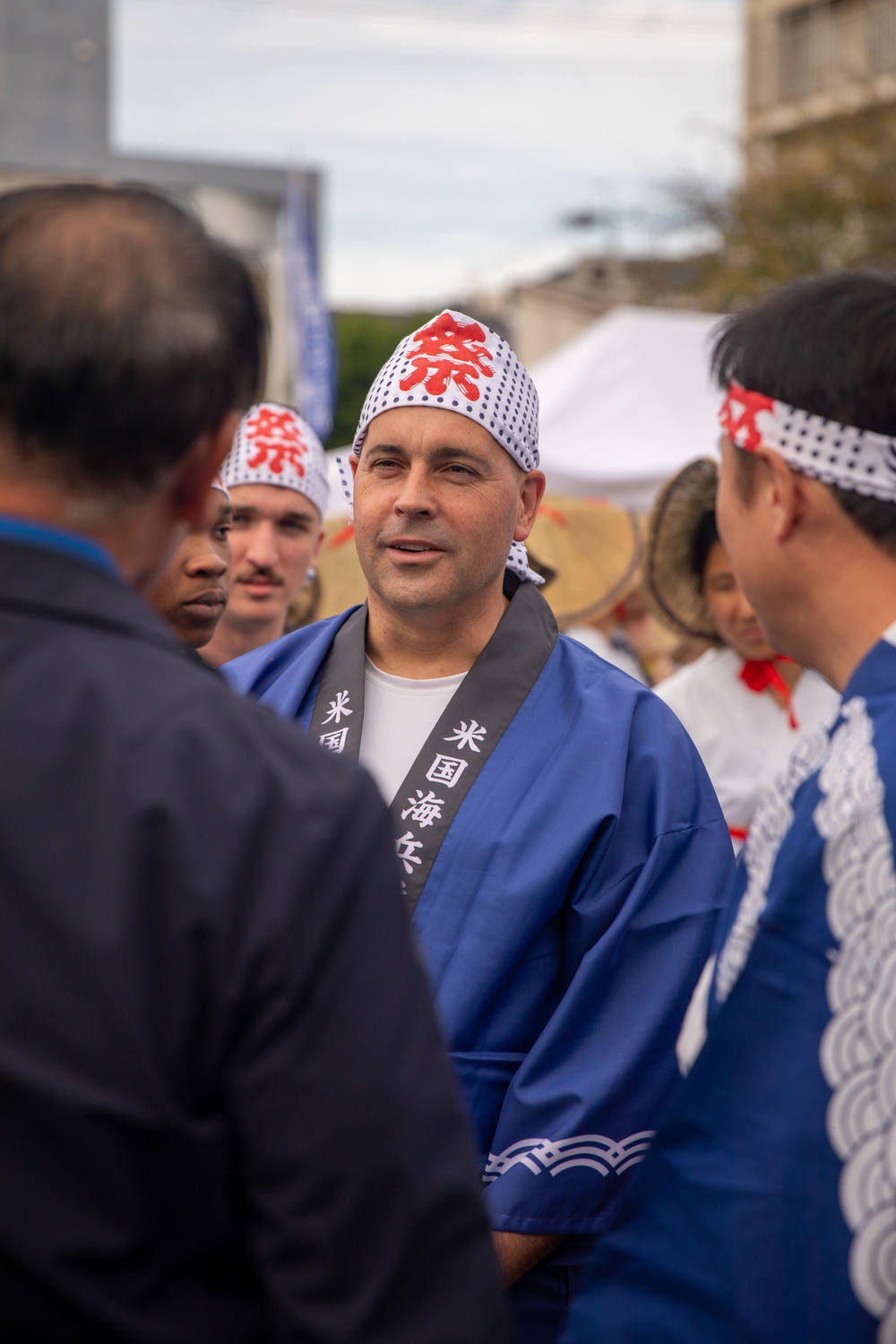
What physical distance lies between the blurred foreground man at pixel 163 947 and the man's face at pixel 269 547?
2475 millimetres

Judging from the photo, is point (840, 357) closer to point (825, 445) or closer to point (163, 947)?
point (825, 445)

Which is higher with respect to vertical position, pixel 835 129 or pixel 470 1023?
pixel 835 129

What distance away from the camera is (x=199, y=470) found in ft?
3.87

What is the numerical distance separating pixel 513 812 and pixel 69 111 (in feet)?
76.3

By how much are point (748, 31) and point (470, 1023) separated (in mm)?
29809

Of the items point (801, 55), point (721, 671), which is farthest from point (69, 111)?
point (721, 671)

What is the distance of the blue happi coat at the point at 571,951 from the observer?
2002mm

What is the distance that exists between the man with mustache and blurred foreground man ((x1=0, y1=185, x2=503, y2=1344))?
2.45m

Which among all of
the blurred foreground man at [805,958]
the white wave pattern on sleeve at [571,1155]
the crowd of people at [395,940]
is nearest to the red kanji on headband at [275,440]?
the crowd of people at [395,940]

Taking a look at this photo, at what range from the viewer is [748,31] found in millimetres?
28016

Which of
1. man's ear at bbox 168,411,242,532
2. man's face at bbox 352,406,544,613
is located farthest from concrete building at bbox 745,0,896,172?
man's ear at bbox 168,411,242,532

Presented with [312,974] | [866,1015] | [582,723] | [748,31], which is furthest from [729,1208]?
[748,31]

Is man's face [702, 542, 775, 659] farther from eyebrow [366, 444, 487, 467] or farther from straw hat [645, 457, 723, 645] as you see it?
eyebrow [366, 444, 487, 467]

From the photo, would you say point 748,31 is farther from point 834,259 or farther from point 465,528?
point 465,528
